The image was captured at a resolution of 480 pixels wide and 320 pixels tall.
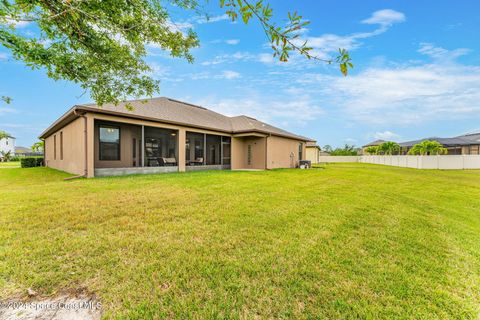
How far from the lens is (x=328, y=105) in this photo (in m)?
20.9

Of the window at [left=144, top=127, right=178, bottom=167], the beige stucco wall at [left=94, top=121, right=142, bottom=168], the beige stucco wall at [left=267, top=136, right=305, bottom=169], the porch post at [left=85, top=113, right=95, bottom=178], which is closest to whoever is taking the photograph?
the porch post at [left=85, top=113, right=95, bottom=178]

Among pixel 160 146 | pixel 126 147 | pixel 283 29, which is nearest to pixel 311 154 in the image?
pixel 160 146

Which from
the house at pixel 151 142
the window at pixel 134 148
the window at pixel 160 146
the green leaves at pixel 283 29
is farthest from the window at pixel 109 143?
the green leaves at pixel 283 29

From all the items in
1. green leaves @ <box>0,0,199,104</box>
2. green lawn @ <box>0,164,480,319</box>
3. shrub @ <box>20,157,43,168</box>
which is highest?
green leaves @ <box>0,0,199,104</box>

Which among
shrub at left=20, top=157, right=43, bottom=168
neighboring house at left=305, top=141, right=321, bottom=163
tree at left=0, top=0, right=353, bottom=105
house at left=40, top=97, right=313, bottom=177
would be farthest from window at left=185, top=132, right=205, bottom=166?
neighboring house at left=305, top=141, right=321, bottom=163

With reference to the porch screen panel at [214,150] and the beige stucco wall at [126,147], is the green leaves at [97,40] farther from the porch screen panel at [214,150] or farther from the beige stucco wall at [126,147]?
the porch screen panel at [214,150]

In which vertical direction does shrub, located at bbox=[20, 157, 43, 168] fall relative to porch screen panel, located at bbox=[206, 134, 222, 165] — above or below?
below

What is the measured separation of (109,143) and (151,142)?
2.34 m

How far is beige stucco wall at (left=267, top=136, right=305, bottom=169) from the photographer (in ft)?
51.5

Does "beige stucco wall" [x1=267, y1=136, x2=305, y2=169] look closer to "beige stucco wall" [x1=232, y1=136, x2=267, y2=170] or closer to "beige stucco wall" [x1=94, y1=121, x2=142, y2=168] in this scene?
"beige stucco wall" [x1=232, y1=136, x2=267, y2=170]

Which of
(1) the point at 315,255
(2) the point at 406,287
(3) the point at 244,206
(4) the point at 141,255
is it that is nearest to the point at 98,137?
(3) the point at 244,206

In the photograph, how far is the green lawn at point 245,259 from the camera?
177cm

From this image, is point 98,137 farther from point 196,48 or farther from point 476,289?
point 476,289

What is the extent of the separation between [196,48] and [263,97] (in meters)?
15.9
